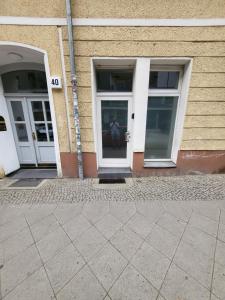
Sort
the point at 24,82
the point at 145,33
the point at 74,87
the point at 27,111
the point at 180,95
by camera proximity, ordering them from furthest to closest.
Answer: the point at 27,111 < the point at 24,82 < the point at 180,95 < the point at 74,87 < the point at 145,33

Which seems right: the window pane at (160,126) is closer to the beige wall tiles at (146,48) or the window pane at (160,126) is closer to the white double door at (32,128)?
the beige wall tiles at (146,48)

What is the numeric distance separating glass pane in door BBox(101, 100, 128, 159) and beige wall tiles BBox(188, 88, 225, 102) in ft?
5.10

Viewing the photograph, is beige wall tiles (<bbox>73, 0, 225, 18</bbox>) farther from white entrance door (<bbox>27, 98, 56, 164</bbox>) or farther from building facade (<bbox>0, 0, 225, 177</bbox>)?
white entrance door (<bbox>27, 98, 56, 164</bbox>)

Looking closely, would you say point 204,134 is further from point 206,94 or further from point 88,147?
point 88,147

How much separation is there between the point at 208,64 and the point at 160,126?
1664 mm

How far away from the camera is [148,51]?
3.22 metres

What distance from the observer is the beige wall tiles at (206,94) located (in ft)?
11.4

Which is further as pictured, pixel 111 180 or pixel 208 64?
pixel 111 180

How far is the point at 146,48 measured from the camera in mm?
3203

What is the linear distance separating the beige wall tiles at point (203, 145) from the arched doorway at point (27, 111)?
3248 millimetres

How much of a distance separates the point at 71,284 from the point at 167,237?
137 cm

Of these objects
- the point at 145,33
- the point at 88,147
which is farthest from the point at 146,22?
the point at 88,147

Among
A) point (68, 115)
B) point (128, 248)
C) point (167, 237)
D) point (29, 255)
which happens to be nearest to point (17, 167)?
point (68, 115)

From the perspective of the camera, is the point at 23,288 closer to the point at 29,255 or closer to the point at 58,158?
the point at 29,255
